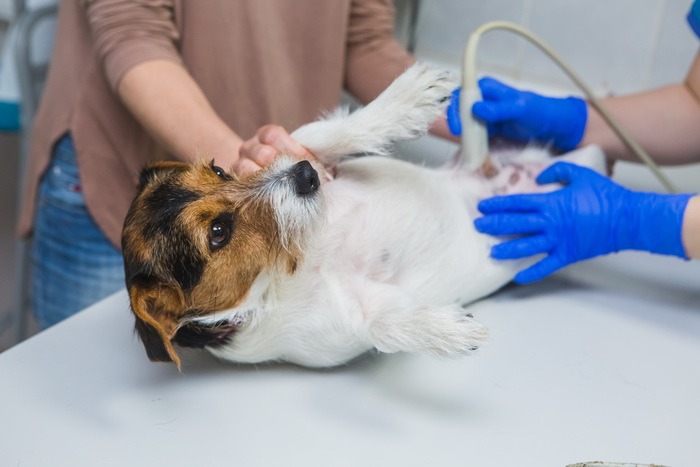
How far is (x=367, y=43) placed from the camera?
1493mm

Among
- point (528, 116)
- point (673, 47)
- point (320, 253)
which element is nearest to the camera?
point (320, 253)

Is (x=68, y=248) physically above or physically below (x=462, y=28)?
below

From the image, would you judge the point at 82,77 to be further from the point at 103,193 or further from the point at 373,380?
the point at 373,380

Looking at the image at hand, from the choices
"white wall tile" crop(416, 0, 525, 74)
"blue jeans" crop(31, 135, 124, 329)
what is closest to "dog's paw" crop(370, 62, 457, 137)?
"blue jeans" crop(31, 135, 124, 329)

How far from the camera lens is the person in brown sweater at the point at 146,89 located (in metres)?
1.18

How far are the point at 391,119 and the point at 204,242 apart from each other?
35 cm

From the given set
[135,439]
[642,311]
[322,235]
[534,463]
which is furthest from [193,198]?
[642,311]

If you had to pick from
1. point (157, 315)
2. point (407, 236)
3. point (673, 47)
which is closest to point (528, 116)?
point (407, 236)

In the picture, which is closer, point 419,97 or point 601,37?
point 419,97

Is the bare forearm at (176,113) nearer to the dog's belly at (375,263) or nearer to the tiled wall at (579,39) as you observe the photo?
the dog's belly at (375,263)

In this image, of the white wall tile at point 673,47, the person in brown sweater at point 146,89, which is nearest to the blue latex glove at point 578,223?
the person in brown sweater at point 146,89

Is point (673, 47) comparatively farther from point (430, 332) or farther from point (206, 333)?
point (206, 333)

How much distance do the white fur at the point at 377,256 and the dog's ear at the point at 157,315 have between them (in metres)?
0.05

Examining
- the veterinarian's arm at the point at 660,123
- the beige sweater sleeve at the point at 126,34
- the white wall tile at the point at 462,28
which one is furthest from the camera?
the white wall tile at the point at 462,28
